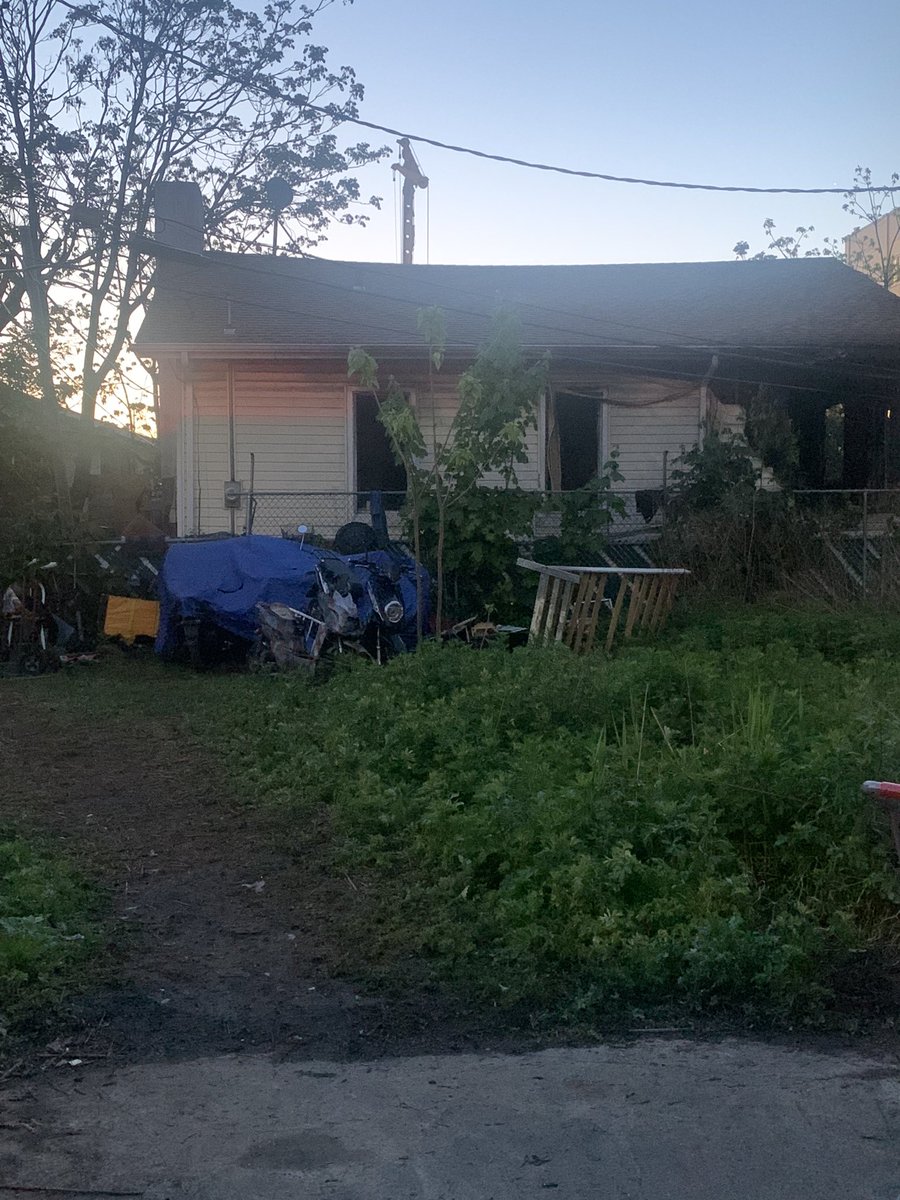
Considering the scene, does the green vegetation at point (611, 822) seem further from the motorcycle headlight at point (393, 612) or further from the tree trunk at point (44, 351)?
the tree trunk at point (44, 351)

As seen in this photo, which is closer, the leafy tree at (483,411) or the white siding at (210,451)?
the leafy tree at (483,411)

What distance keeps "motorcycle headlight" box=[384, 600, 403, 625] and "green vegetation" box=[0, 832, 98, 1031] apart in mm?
6453

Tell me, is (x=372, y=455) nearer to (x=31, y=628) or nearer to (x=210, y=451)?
(x=210, y=451)

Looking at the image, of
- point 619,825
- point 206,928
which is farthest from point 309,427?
point 206,928

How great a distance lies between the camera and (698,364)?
56.5 feet

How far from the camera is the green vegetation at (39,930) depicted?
15.4ft

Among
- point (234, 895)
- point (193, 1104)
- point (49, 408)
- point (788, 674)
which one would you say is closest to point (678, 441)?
point (788, 674)

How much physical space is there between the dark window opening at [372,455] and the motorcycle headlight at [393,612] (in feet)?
16.7

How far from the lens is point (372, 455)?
17.8 m

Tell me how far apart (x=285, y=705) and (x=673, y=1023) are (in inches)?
251

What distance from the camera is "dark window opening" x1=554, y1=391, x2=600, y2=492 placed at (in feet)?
59.0

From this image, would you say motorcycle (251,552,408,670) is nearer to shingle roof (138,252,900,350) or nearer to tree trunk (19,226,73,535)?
shingle roof (138,252,900,350)

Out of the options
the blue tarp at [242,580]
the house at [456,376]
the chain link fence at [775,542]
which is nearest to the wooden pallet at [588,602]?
the chain link fence at [775,542]

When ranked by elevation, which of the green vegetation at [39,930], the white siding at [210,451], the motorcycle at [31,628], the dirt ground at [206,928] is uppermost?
the white siding at [210,451]
